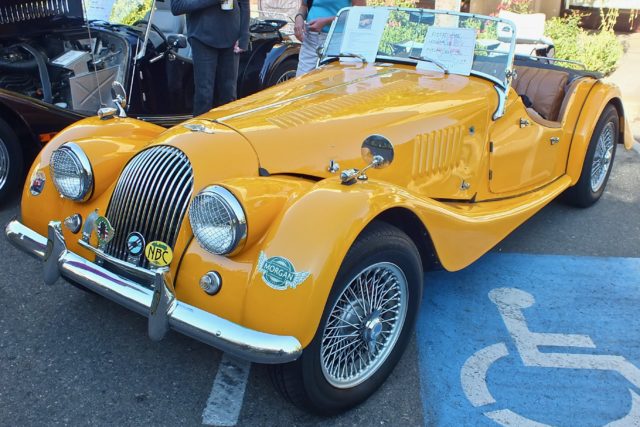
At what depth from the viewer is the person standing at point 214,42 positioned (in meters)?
4.55

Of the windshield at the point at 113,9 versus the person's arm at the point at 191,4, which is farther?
the windshield at the point at 113,9

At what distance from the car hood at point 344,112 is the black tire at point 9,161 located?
2108mm

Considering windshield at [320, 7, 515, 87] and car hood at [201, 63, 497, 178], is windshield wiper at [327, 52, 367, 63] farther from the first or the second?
car hood at [201, 63, 497, 178]

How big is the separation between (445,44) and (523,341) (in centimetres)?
185

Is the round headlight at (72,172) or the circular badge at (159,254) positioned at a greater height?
the round headlight at (72,172)

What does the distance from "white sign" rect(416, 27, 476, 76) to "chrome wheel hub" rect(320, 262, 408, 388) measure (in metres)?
1.65

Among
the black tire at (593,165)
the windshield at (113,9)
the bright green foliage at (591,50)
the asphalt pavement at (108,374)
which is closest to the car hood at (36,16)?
the windshield at (113,9)

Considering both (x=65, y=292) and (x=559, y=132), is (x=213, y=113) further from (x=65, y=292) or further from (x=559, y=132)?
(x=559, y=132)

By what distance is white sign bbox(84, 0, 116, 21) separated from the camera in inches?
230

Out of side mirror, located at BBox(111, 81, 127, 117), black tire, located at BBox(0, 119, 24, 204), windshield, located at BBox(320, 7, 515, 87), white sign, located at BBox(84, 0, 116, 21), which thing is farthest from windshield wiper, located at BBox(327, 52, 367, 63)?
white sign, located at BBox(84, 0, 116, 21)

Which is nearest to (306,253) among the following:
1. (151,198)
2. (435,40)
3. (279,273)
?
(279,273)

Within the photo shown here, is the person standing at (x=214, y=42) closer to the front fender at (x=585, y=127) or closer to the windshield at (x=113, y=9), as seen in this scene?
the windshield at (x=113, y=9)

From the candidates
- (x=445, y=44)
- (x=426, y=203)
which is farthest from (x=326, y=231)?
(x=445, y=44)

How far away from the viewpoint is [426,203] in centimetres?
260
